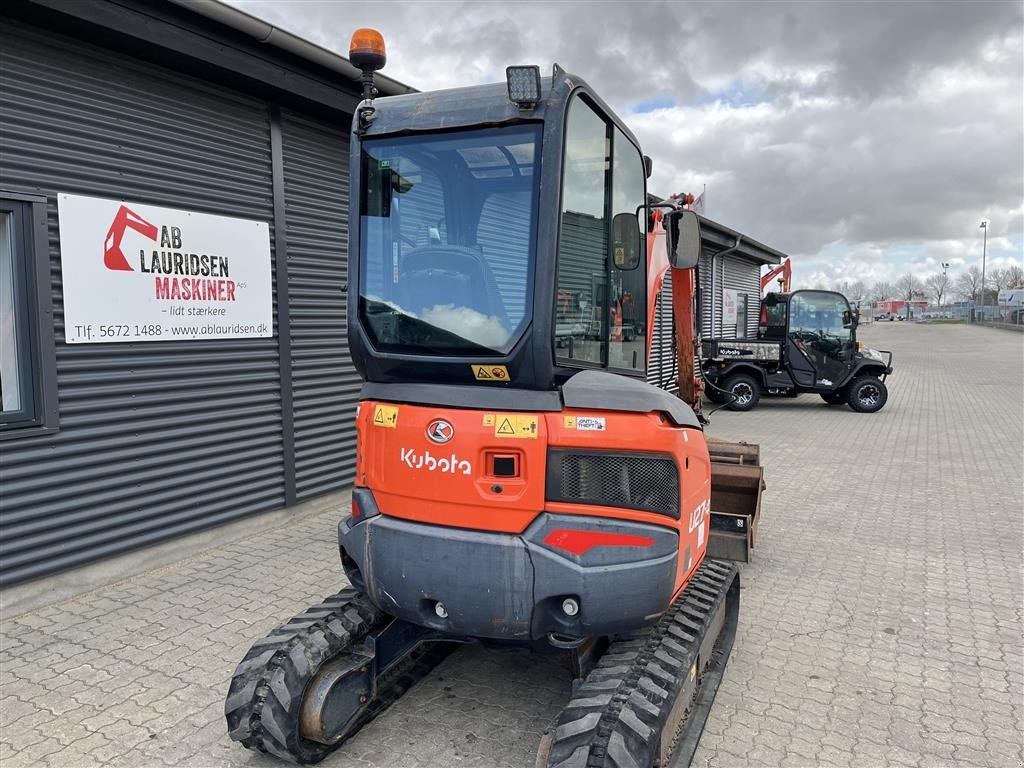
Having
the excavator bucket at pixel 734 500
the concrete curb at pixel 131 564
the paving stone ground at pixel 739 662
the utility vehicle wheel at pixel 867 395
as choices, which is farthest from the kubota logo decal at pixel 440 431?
the utility vehicle wheel at pixel 867 395

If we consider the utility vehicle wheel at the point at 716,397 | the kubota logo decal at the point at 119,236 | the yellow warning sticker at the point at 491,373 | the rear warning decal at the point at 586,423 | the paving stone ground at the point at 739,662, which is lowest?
the paving stone ground at the point at 739,662

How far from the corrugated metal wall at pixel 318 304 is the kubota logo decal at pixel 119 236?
1.55 meters

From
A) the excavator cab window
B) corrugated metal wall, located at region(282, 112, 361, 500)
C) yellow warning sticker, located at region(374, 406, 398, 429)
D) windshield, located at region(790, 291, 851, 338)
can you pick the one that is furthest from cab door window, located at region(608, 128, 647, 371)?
windshield, located at region(790, 291, 851, 338)

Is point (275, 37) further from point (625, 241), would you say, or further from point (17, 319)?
point (625, 241)

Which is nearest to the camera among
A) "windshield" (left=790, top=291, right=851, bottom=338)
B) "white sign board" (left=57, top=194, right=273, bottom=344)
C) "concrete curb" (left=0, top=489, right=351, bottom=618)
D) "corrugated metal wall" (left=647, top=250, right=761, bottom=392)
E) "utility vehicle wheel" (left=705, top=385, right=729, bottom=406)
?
"concrete curb" (left=0, top=489, right=351, bottom=618)

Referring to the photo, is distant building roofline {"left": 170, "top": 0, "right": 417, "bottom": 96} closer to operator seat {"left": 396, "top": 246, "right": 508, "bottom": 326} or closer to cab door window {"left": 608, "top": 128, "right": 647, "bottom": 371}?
cab door window {"left": 608, "top": 128, "right": 647, "bottom": 371}

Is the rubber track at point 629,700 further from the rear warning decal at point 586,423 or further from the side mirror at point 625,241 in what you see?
the side mirror at point 625,241

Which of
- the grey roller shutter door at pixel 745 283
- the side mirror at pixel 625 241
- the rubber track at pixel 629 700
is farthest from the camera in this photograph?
the grey roller shutter door at pixel 745 283

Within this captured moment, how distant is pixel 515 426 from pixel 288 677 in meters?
1.41

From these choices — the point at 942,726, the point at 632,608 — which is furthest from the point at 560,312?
the point at 942,726

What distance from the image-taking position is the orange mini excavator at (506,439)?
2602mm

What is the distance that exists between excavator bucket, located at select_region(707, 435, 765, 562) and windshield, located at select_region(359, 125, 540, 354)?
3594 millimetres

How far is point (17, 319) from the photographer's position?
178 inches

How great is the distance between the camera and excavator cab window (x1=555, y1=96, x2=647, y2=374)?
272cm
